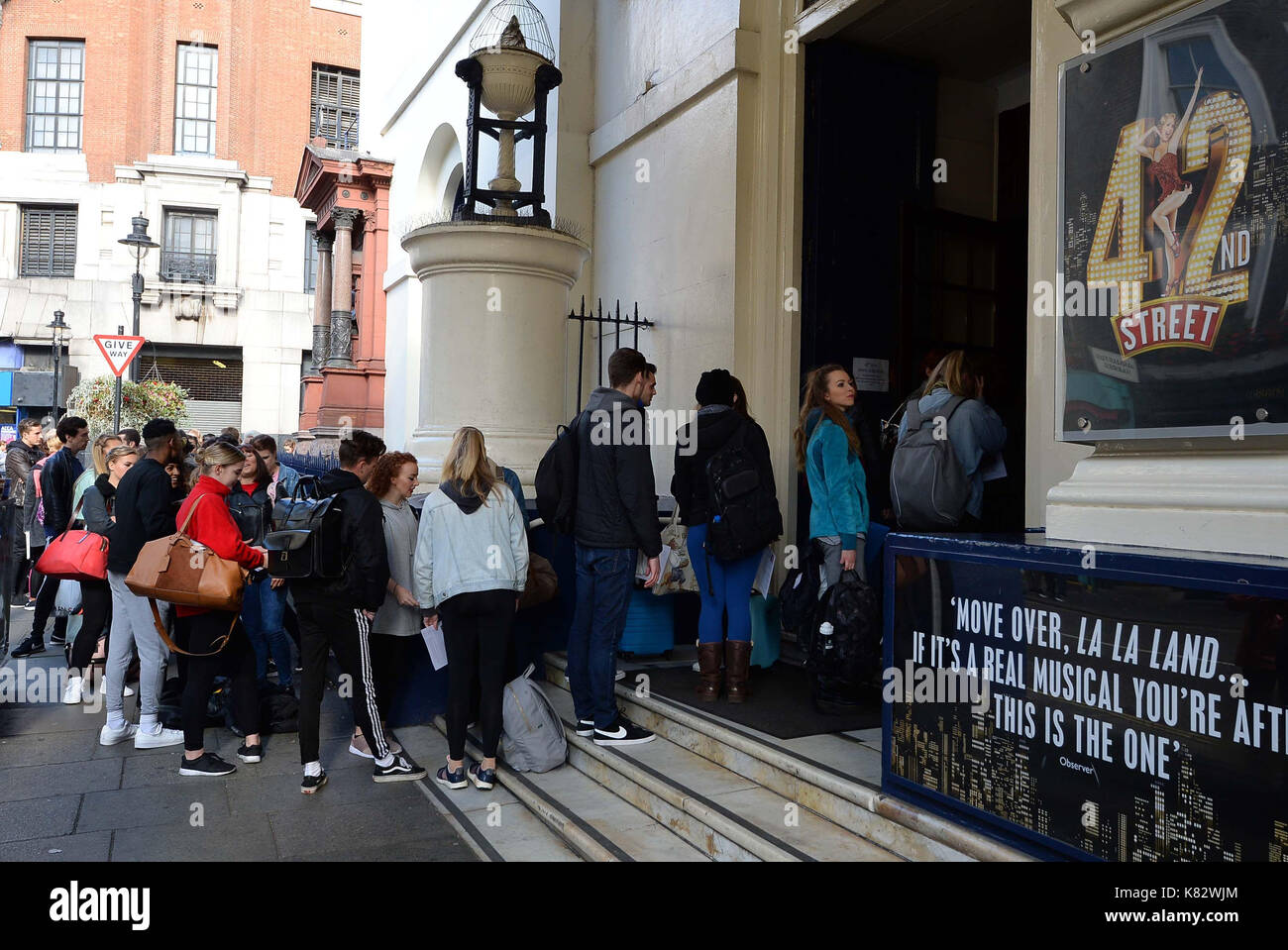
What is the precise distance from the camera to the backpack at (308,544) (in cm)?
488

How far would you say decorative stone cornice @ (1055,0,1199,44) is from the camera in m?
3.14

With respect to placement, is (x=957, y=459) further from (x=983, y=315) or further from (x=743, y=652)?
(x=983, y=315)

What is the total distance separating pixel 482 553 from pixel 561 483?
0.57 meters

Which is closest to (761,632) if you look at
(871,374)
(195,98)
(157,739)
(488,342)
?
(871,374)

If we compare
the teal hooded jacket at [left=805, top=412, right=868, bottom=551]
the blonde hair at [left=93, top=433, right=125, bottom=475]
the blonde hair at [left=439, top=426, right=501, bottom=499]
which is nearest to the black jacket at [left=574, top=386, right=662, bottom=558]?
the blonde hair at [left=439, top=426, right=501, bottom=499]

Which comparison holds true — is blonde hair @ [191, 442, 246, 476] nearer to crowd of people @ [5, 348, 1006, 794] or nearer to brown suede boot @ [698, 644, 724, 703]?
crowd of people @ [5, 348, 1006, 794]

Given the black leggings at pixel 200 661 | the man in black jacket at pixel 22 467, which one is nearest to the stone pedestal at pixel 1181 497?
the black leggings at pixel 200 661

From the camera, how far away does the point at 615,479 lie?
514 centimetres

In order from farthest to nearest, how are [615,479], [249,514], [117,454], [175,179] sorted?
[175,179] → [249,514] → [117,454] → [615,479]

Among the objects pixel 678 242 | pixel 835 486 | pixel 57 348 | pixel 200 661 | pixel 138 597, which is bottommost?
pixel 200 661

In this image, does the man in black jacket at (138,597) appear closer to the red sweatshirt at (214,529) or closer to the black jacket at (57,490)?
the red sweatshirt at (214,529)

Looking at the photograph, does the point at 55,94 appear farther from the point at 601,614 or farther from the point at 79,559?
the point at 601,614

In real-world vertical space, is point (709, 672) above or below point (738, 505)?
below

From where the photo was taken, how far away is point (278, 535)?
4.91 m
